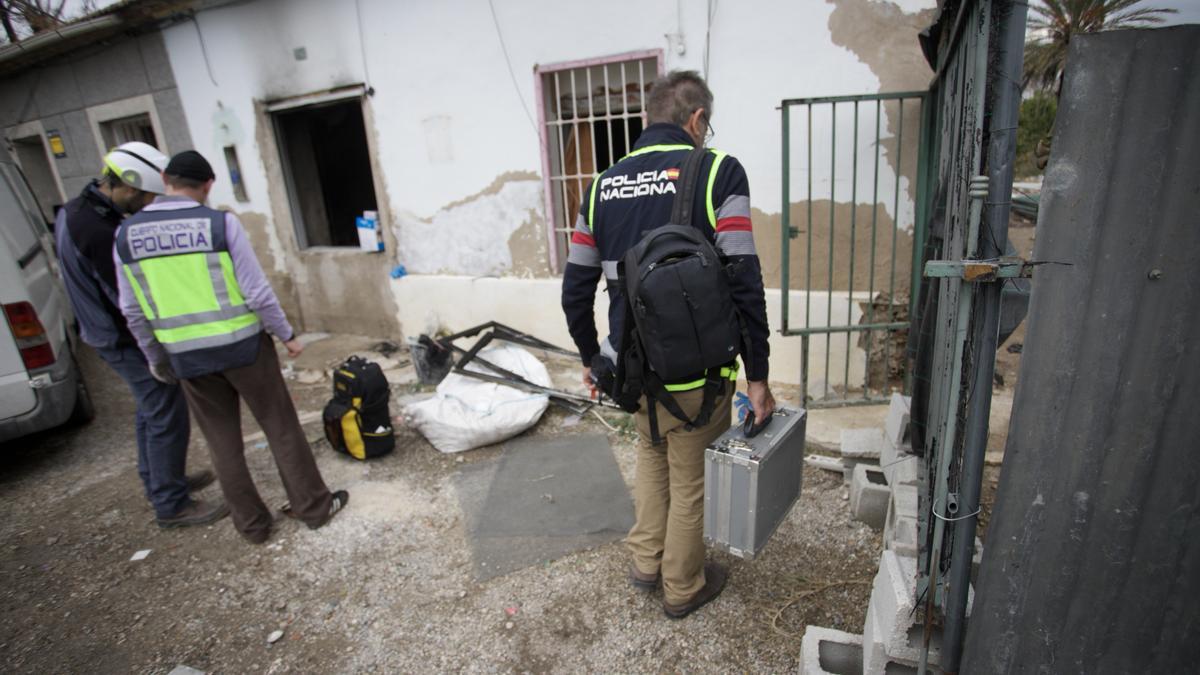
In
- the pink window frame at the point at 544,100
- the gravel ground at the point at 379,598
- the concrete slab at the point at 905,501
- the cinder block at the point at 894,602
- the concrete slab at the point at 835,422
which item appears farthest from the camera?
the pink window frame at the point at 544,100

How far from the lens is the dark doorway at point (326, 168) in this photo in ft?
20.7

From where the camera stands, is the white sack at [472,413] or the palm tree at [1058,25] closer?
the palm tree at [1058,25]

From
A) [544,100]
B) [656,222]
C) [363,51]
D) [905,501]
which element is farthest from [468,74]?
[905,501]

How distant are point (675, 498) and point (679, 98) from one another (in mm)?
1395

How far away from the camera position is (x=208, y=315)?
2512mm

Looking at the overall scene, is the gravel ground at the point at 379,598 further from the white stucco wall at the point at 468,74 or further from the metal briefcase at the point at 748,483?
the white stucco wall at the point at 468,74

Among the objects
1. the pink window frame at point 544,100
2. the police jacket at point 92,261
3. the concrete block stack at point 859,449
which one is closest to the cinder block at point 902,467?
the concrete block stack at point 859,449

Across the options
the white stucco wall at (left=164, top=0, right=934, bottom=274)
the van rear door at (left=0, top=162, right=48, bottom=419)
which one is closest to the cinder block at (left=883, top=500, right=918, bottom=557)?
the white stucco wall at (left=164, top=0, right=934, bottom=274)

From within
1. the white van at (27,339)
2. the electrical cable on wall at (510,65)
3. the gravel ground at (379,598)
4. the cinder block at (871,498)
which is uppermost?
the electrical cable on wall at (510,65)

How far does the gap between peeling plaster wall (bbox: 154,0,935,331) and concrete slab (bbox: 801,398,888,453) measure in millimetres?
973

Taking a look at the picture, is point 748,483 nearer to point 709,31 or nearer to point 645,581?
point 645,581

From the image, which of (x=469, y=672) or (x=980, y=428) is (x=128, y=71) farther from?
(x=980, y=428)

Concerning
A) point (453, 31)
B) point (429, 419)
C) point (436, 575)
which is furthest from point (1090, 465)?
point (453, 31)

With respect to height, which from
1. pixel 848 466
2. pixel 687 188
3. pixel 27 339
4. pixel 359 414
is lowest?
pixel 848 466
